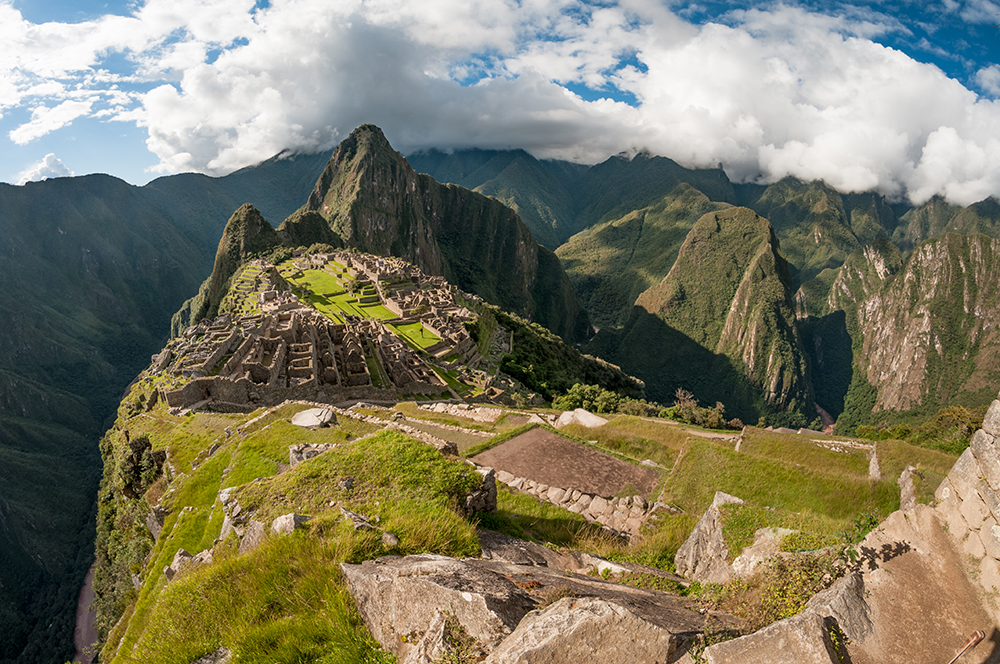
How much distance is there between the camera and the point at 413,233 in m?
170

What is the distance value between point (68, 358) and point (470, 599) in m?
185

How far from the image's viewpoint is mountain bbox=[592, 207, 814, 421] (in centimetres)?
13338

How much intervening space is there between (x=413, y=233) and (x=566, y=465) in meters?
163

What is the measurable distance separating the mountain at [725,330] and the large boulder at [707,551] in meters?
120

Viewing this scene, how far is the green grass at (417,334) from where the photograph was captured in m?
50.4

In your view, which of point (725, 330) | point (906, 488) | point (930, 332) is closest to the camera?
point (906, 488)

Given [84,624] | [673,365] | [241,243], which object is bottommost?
[673,365]

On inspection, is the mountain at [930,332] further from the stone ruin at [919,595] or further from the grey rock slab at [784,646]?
the grey rock slab at [784,646]

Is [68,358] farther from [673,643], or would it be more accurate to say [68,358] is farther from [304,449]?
[673,643]

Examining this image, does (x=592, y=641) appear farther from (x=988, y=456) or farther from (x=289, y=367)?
(x=289, y=367)

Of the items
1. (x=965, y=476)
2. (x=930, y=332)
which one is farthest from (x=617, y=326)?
(x=965, y=476)

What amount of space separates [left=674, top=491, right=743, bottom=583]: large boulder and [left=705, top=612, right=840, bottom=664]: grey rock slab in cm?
299

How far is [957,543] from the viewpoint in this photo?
4520mm

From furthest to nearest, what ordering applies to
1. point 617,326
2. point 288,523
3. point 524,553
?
point 617,326
point 524,553
point 288,523
